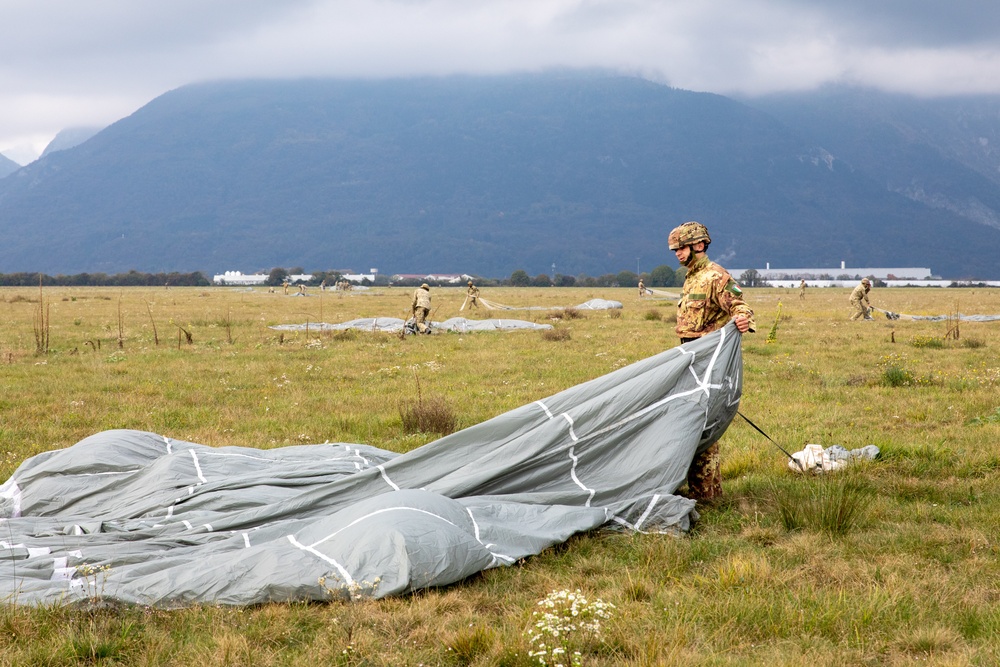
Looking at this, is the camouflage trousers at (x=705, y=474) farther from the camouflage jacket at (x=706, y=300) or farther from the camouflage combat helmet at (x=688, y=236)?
the camouflage combat helmet at (x=688, y=236)

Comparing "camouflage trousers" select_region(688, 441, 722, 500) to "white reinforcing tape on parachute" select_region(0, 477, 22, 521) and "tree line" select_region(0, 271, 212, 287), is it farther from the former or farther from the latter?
"tree line" select_region(0, 271, 212, 287)

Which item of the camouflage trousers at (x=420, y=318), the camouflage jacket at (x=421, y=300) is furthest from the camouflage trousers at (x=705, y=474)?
the camouflage jacket at (x=421, y=300)

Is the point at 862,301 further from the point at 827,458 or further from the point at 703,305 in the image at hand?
the point at 703,305

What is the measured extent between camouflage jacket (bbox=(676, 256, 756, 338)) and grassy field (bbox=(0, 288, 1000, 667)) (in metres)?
1.53

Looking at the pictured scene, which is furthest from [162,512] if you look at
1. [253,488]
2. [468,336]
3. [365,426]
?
[468,336]

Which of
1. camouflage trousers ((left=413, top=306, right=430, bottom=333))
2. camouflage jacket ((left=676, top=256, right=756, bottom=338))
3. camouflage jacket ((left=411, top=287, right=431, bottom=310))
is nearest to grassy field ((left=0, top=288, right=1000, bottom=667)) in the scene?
camouflage jacket ((left=676, top=256, right=756, bottom=338))

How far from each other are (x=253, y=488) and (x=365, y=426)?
422cm

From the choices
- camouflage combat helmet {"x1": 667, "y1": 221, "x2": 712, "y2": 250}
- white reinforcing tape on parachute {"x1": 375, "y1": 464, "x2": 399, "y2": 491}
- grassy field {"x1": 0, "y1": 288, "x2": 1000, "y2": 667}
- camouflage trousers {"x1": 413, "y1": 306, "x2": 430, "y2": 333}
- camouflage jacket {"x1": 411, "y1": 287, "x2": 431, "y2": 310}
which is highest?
camouflage combat helmet {"x1": 667, "y1": 221, "x2": 712, "y2": 250}

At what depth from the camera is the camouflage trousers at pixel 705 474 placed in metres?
7.87

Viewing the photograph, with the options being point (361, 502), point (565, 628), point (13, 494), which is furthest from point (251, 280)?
point (565, 628)

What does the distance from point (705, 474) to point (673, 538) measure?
4.48ft

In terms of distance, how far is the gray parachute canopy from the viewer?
18.4 ft

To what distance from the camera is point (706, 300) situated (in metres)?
8.20

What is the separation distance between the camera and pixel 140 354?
19.7 metres
